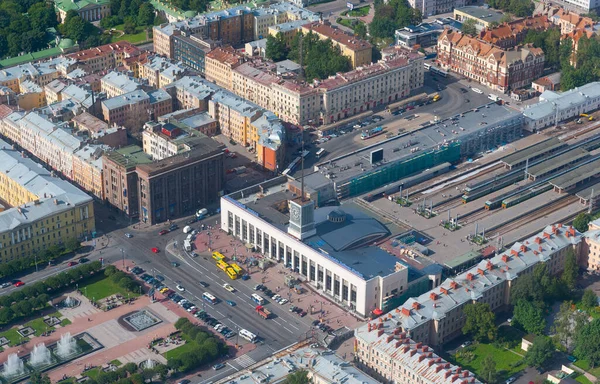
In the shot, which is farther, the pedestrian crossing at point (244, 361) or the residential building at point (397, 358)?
the pedestrian crossing at point (244, 361)

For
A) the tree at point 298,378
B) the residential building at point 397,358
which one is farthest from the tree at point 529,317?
the tree at point 298,378

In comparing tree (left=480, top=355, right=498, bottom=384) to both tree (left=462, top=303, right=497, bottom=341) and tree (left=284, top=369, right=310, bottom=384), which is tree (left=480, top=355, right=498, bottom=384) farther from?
tree (left=284, top=369, right=310, bottom=384)

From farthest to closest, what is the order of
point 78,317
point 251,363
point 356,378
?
1. point 78,317
2. point 251,363
3. point 356,378

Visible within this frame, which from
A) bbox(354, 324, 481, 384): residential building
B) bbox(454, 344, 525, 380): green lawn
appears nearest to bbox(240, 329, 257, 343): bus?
bbox(354, 324, 481, 384): residential building

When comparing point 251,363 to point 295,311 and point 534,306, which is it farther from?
point 534,306

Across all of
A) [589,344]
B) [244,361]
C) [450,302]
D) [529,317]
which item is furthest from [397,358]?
[589,344]

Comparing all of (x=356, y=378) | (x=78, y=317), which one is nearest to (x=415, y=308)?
(x=356, y=378)

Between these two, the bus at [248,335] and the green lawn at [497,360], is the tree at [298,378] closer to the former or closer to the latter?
the bus at [248,335]

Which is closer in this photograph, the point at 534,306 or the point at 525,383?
the point at 525,383
